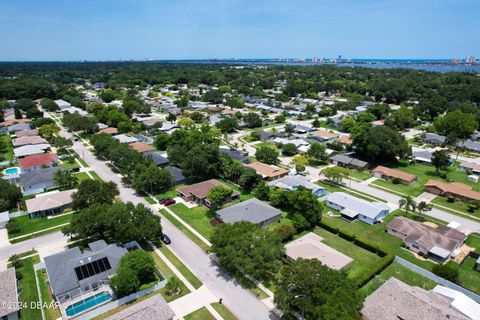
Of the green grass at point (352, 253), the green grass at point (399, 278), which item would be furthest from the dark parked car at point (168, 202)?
the green grass at point (399, 278)

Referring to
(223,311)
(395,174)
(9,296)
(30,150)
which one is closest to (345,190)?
(395,174)

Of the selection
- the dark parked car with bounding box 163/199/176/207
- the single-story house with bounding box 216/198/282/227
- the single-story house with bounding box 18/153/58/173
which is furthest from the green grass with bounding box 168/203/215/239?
the single-story house with bounding box 18/153/58/173

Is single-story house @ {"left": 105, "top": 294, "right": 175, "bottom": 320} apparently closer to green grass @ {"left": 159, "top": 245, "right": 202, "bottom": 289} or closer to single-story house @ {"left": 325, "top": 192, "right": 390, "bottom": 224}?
green grass @ {"left": 159, "top": 245, "right": 202, "bottom": 289}

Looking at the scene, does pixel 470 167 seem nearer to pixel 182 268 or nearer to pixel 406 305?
pixel 406 305

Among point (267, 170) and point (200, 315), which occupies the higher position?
point (267, 170)

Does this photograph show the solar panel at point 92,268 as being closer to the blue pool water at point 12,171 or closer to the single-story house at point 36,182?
the single-story house at point 36,182

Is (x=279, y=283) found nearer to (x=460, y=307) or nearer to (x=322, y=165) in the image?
(x=460, y=307)

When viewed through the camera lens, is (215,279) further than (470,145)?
No
